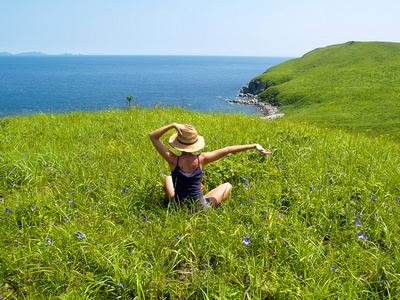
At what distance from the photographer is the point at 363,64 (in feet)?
251

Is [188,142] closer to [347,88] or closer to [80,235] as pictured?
[80,235]

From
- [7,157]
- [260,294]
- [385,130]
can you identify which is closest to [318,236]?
[260,294]

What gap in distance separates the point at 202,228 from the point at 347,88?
66064mm

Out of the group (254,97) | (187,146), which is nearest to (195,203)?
(187,146)

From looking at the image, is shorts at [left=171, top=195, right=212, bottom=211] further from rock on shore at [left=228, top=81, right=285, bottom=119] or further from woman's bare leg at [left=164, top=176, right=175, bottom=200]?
rock on shore at [left=228, top=81, right=285, bottom=119]

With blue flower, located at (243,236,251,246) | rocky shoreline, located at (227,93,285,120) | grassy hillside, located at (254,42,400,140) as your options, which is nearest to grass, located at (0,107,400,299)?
blue flower, located at (243,236,251,246)

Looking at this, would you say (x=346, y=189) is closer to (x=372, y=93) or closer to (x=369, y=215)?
(x=369, y=215)

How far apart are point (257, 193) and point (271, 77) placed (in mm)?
86175

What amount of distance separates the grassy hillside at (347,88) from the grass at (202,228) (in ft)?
66.9

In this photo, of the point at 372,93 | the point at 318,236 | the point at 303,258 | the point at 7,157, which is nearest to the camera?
the point at 303,258

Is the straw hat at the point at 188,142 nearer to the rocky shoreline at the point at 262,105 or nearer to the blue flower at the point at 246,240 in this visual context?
the blue flower at the point at 246,240

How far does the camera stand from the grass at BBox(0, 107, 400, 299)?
2666 millimetres

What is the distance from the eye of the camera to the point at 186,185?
3.96 m

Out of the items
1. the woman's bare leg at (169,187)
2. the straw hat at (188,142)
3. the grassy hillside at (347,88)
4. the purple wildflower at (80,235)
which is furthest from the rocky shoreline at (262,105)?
the purple wildflower at (80,235)
